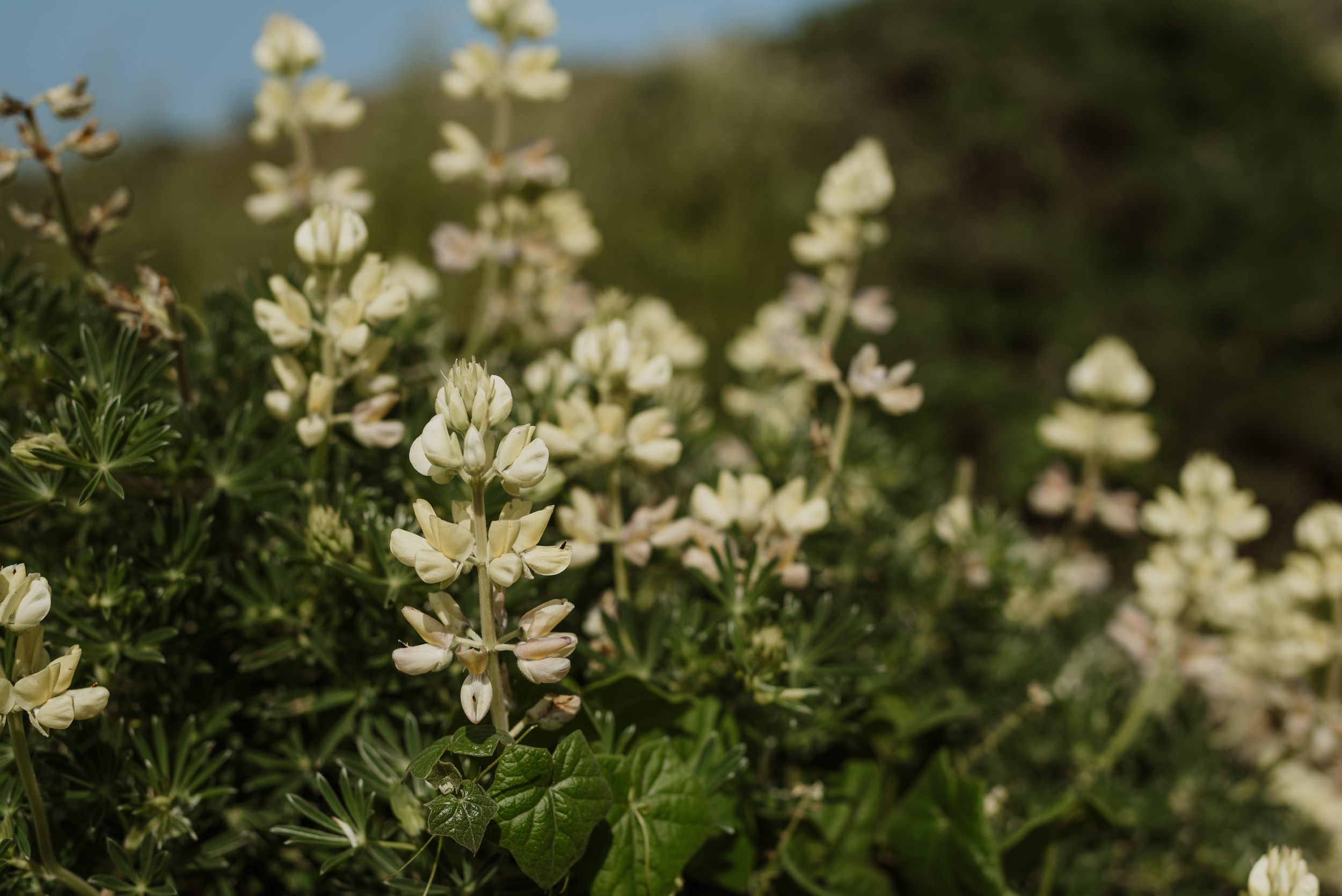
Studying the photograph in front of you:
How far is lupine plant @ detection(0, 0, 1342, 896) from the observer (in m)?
0.75

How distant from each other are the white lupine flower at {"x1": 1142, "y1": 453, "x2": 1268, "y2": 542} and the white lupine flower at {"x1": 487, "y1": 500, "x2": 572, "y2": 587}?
3.47 ft

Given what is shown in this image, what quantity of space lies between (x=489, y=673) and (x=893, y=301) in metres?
6.20

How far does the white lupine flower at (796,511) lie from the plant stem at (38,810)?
0.66 metres

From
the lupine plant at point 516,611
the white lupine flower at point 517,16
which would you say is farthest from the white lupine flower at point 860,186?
the white lupine flower at point 517,16

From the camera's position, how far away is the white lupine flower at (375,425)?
0.92 meters

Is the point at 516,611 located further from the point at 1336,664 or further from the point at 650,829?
the point at 1336,664

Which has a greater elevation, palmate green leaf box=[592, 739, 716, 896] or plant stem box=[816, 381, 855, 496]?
plant stem box=[816, 381, 855, 496]

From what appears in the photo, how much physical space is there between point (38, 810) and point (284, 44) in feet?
3.22

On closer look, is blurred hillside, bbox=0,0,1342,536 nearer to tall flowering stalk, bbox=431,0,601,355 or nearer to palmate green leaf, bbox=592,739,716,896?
tall flowering stalk, bbox=431,0,601,355

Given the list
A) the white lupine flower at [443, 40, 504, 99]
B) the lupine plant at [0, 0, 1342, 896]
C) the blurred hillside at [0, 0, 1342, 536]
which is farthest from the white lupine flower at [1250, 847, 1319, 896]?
the blurred hillside at [0, 0, 1342, 536]

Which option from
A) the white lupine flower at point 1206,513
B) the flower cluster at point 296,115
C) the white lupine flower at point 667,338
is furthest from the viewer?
→ the white lupine flower at point 667,338

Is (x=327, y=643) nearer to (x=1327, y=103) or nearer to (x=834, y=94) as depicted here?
(x=834, y=94)

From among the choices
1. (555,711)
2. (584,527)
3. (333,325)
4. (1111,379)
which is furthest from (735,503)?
(1111,379)

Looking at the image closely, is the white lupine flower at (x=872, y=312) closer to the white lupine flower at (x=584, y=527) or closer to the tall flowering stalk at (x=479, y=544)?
the white lupine flower at (x=584, y=527)
